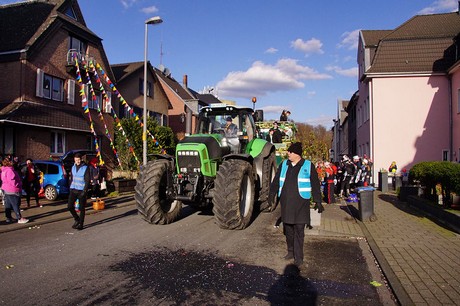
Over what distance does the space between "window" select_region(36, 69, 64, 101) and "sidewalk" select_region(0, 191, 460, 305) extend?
8566 millimetres

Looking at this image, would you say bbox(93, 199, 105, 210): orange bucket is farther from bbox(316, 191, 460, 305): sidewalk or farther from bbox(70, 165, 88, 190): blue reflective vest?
bbox(316, 191, 460, 305): sidewalk

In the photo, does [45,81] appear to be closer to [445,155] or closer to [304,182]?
[304,182]

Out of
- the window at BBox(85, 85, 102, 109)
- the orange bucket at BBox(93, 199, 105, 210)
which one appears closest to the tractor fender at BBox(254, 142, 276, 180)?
the orange bucket at BBox(93, 199, 105, 210)

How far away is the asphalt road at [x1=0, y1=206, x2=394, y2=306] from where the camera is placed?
14.6 ft

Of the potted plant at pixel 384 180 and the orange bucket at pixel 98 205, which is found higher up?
the potted plant at pixel 384 180

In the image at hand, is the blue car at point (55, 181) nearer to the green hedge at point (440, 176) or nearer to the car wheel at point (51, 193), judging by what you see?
the car wheel at point (51, 193)

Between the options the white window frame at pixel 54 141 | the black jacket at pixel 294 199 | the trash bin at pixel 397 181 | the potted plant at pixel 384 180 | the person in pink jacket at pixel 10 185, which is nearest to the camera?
the black jacket at pixel 294 199

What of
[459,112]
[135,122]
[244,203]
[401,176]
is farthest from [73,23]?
[459,112]

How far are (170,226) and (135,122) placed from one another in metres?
17.3

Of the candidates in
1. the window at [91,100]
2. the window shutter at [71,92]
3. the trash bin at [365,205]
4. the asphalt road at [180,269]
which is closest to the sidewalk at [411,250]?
the trash bin at [365,205]

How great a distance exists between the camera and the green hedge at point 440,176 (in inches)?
346

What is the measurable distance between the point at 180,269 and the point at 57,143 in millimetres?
17360

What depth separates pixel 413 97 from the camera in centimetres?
2081

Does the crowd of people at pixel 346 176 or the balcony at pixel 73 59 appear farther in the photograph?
the balcony at pixel 73 59
